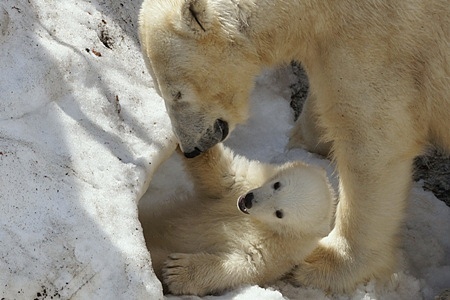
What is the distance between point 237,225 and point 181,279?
1.72ft

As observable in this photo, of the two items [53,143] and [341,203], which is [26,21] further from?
[341,203]

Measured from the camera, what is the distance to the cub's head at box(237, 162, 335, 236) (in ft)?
13.4

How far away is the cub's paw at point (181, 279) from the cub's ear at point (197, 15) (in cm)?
118

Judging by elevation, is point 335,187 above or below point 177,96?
below

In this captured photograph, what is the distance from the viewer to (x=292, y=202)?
4113 mm

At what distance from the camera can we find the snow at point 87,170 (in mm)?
3096

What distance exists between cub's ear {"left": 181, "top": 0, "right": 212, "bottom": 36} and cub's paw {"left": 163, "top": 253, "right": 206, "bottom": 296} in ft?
3.86

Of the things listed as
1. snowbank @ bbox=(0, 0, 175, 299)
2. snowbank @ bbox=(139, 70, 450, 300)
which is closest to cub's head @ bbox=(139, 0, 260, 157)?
snowbank @ bbox=(0, 0, 175, 299)

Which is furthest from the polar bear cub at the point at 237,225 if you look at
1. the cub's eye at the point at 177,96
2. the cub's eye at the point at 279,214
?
the cub's eye at the point at 177,96

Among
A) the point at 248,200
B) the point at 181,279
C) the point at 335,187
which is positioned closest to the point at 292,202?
the point at 248,200

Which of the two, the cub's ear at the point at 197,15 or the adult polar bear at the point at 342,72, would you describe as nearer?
the cub's ear at the point at 197,15

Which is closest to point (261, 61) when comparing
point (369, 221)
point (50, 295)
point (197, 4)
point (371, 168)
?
point (197, 4)

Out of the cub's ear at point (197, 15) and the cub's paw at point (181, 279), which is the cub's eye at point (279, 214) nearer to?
the cub's paw at point (181, 279)

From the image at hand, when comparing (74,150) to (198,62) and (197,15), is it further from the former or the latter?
(197,15)
